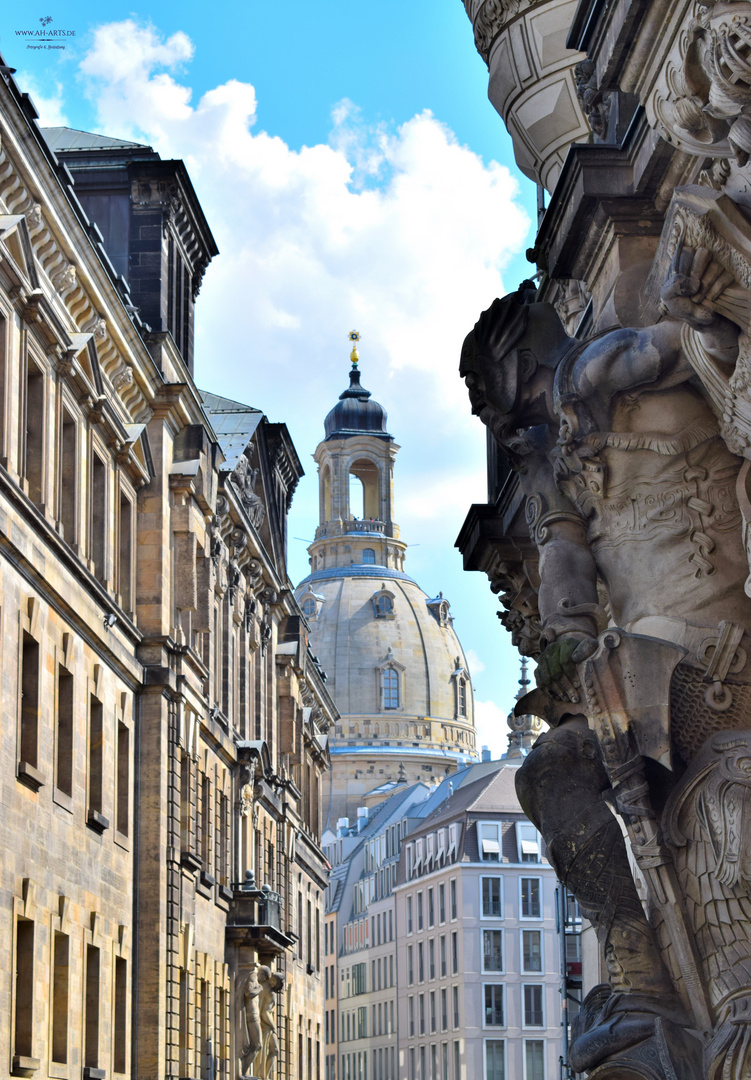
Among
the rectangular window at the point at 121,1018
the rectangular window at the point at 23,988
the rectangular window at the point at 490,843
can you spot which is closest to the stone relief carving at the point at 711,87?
the rectangular window at the point at 23,988

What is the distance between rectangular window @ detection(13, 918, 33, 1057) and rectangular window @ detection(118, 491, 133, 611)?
1107 centimetres

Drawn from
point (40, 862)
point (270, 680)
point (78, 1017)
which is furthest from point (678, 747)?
point (270, 680)

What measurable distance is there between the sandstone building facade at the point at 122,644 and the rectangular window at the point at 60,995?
0.04 meters

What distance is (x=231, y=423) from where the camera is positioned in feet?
201

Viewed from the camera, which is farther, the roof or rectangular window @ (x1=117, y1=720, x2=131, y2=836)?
the roof

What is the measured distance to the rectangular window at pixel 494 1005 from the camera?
120 meters

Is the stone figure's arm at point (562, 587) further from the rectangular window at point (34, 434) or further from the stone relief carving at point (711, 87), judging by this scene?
the rectangular window at point (34, 434)

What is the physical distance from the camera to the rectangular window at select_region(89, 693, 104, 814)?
122ft

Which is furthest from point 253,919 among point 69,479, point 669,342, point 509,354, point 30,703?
point 669,342

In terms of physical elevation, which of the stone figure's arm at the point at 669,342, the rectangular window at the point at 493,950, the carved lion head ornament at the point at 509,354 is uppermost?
the rectangular window at the point at 493,950

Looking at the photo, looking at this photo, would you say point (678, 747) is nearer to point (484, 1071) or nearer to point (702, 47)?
point (702, 47)

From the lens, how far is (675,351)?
10.4m

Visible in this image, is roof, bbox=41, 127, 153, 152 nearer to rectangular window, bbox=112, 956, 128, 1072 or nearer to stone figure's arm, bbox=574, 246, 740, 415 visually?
rectangular window, bbox=112, 956, 128, 1072

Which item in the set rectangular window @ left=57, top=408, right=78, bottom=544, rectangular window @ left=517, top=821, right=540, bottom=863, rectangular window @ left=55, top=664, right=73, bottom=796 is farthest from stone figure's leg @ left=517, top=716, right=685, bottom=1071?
rectangular window @ left=517, top=821, right=540, bottom=863
